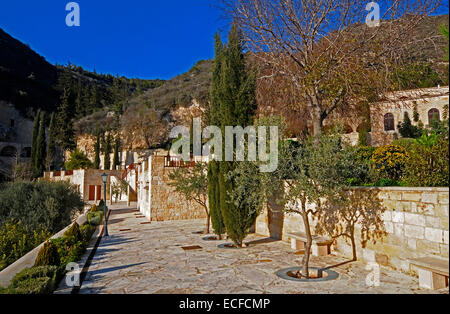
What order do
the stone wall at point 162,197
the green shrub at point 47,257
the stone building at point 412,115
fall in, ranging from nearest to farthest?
the green shrub at point 47,257, the stone wall at point 162,197, the stone building at point 412,115

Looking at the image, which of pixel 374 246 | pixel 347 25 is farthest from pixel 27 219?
pixel 347 25

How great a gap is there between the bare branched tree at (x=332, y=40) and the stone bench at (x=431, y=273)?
5756 millimetres

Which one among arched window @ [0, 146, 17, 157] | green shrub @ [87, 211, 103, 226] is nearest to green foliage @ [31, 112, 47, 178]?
arched window @ [0, 146, 17, 157]

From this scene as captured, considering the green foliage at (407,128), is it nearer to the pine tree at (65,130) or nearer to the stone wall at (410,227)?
the stone wall at (410,227)

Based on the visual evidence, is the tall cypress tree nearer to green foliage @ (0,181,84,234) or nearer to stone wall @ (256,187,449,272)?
stone wall @ (256,187,449,272)

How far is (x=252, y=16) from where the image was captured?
11.0m

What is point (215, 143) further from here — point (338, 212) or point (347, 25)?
point (347, 25)

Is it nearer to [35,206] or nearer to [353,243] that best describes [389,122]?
[353,243]

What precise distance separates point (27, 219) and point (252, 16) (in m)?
12.6

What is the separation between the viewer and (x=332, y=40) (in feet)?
36.2

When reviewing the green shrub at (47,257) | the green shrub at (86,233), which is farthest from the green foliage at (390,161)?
the green shrub at (86,233)

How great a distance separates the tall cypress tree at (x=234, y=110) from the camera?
29.6 feet

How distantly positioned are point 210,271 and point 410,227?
402 centimetres

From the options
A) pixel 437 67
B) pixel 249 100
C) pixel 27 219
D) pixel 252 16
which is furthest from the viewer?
pixel 27 219
